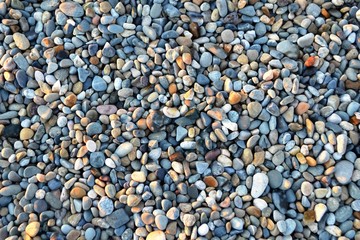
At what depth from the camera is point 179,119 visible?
61.4 inches

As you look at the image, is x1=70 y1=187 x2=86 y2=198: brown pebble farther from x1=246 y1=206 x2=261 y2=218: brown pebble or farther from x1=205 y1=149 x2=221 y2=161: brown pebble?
x1=246 y1=206 x2=261 y2=218: brown pebble

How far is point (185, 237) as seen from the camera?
146cm

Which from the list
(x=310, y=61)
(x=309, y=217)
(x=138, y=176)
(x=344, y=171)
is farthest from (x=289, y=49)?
(x=138, y=176)

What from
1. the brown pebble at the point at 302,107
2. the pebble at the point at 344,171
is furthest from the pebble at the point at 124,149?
the pebble at the point at 344,171

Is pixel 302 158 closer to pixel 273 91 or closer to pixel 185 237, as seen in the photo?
pixel 273 91

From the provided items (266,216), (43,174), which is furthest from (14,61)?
(266,216)

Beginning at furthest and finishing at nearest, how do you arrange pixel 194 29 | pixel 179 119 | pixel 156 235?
pixel 194 29 → pixel 179 119 → pixel 156 235

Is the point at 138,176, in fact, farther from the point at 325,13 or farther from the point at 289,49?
the point at 325,13

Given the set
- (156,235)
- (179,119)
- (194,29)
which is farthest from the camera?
(194,29)

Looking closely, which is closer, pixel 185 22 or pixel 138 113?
pixel 138 113

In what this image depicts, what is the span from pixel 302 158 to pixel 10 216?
0.95 m

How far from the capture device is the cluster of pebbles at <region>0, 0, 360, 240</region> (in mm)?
1482

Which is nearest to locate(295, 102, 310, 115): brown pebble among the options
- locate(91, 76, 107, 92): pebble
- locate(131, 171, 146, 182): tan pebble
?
locate(131, 171, 146, 182): tan pebble

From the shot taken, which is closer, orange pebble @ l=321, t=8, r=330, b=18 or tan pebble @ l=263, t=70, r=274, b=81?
tan pebble @ l=263, t=70, r=274, b=81
